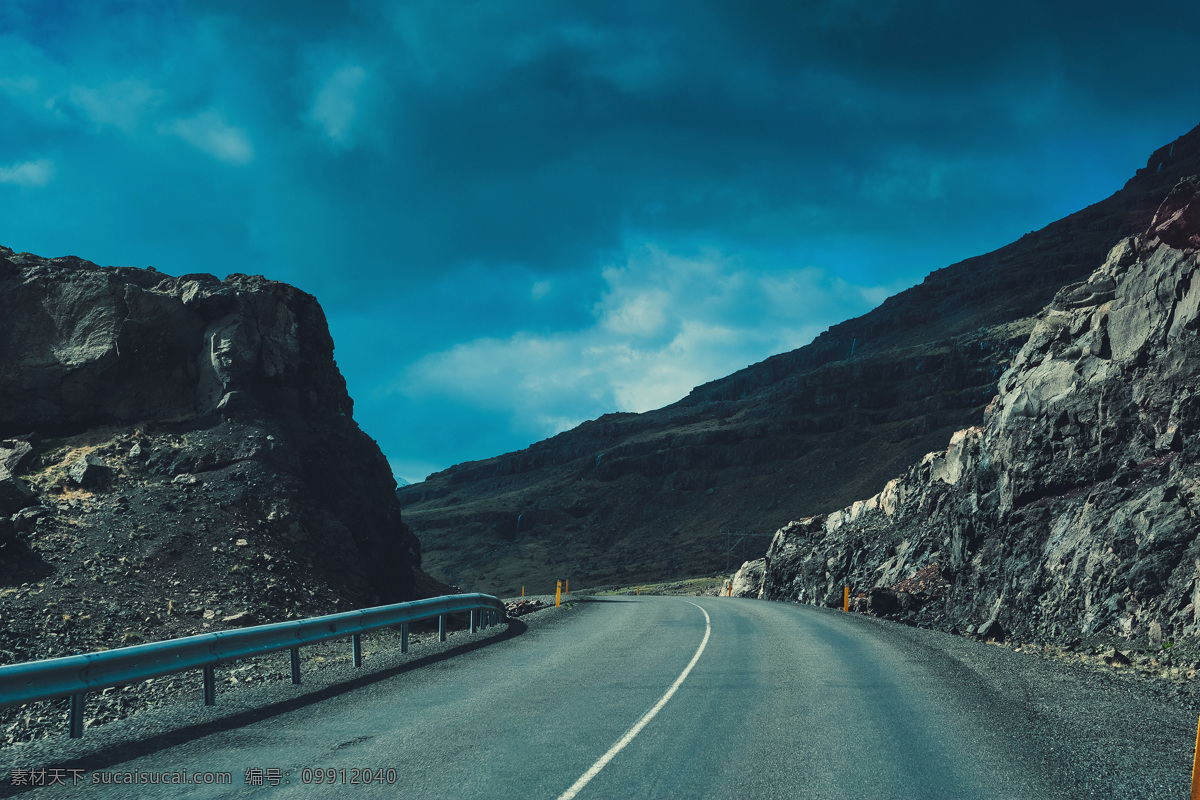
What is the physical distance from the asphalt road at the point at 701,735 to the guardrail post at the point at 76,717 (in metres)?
0.84

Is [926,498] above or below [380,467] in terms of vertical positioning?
below

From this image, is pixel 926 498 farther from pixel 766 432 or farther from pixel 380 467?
pixel 766 432

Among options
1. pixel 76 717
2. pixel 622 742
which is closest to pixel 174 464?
pixel 76 717

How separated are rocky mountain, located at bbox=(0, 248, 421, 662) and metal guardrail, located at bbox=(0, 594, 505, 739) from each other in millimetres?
8414

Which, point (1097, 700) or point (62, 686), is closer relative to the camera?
point (62, 686)

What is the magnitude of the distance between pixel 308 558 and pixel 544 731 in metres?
19.2

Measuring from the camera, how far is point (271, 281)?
33438mm

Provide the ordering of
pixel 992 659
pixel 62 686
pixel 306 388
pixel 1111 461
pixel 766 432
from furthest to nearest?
1. pixel 766 432
2. pixel 306 388
3. pixel 1111 461
4. pixel 992 659
5. pixel 62 686

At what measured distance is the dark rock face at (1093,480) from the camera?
1492cm

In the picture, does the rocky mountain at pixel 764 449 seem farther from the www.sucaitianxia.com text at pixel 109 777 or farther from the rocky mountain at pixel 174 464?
the www.sucaitianxia.com text at pixel 109 777

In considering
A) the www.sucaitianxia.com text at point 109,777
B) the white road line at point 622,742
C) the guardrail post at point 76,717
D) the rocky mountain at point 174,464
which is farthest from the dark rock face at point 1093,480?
the rocky mountain at point 174,464

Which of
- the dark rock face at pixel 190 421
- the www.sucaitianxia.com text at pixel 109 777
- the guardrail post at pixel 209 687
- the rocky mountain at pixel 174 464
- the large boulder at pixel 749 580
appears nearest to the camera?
the www.sucaitianxia.com text at pixel 109 777

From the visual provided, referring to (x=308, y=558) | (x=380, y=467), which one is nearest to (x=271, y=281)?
(x=380, y=467)

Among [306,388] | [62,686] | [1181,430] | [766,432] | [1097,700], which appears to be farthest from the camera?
[766,432]
